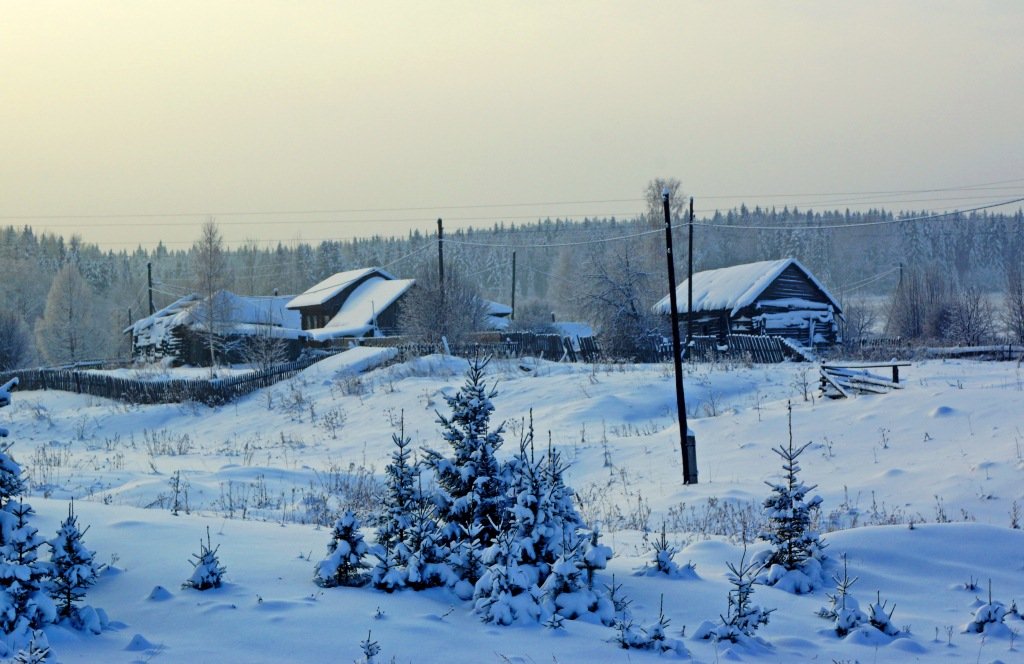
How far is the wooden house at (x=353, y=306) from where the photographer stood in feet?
178

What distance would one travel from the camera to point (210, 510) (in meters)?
10.5

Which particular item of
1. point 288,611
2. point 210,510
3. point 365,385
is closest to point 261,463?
point 210,510

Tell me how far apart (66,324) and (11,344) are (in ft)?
44.8

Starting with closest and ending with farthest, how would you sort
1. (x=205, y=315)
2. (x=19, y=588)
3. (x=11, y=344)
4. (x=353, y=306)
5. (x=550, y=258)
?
1. (x=19, y=588)
2. (x=205, y=315)
3. (x=11, y=344)
4. (x=353, y=306)
5. (x=550, y=258)

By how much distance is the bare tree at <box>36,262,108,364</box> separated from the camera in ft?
216

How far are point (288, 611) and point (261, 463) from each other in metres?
13.7

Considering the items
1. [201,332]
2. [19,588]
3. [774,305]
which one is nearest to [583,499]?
[19,588]

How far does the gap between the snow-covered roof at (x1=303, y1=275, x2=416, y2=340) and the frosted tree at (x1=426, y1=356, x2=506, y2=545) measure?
46261mm

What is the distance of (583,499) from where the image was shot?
13.4 m

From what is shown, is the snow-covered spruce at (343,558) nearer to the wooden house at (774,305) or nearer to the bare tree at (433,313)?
the bare tree at (433,313)

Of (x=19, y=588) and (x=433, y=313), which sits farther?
(x=433, y=313)

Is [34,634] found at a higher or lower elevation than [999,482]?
higher

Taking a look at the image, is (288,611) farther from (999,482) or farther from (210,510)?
(999,482)

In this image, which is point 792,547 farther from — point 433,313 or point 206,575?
point 433,313
